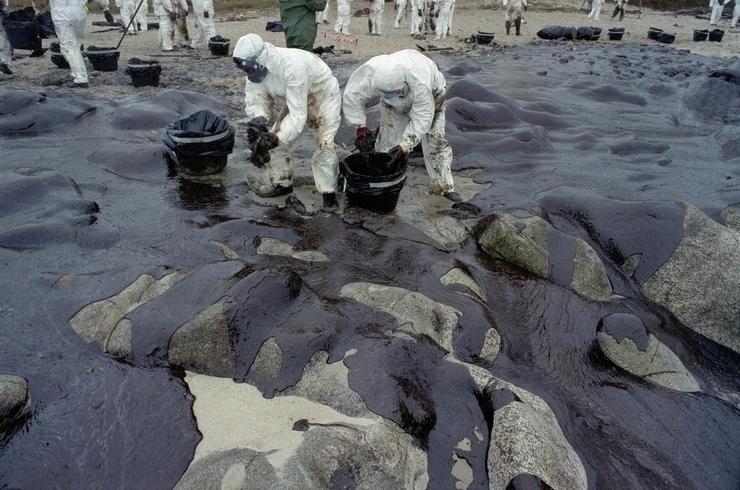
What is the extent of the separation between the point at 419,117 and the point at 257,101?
1695 millimetres

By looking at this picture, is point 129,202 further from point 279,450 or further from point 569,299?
point 569,299

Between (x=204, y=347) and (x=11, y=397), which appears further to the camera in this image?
(x=204, y=347)

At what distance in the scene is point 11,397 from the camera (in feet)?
9.95

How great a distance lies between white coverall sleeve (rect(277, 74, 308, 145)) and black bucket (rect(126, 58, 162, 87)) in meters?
5.29

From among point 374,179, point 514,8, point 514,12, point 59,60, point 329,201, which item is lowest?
point 329,201

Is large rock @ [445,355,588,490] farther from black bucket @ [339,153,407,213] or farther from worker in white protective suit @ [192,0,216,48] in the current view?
worker in white protective suit @ [192,0,216,48]

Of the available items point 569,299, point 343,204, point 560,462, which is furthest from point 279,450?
point 343,204

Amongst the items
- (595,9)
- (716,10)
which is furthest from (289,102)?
(716,10)

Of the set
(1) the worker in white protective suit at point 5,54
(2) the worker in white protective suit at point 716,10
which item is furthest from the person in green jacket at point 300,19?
(2) the worker in white protective suit at point 716,10

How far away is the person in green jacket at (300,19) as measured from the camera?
8688 millimetres

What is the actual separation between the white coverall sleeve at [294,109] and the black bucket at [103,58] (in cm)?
690

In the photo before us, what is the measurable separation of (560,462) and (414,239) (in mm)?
2578

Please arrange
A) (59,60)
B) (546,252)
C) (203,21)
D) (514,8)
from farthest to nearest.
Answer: (514,8)
(203,21)
(59,60)
(546,252)

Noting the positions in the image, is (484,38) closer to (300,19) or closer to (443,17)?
(443,17)
